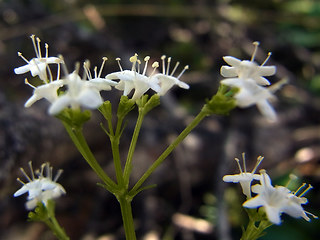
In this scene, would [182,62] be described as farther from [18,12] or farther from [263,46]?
[18,12]

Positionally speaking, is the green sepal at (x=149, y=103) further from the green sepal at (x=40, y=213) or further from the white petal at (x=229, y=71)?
the green sepal at (x=40, y=213)

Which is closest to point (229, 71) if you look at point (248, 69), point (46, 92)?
point (248, 69)

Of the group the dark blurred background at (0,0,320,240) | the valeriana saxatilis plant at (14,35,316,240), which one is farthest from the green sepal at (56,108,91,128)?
the dark blurred background at (0,0,320,240)

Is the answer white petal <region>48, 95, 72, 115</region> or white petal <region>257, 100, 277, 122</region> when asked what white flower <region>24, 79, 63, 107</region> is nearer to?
white petal <region>48, 95, 72, 115</region>

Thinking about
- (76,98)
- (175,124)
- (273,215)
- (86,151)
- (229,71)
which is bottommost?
(273,215)

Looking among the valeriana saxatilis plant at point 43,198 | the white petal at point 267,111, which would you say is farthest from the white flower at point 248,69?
the valeriana saxatilis plant at point 43,198

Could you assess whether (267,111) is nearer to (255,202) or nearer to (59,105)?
(255,202)
